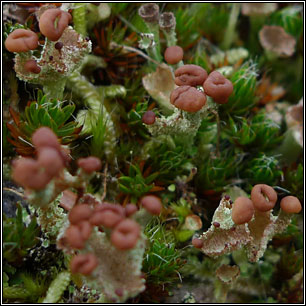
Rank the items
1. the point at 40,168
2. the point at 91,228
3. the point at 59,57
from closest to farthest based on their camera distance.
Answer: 1. the point at 40,168
2. the point at 91,228
3. the point at 59,57

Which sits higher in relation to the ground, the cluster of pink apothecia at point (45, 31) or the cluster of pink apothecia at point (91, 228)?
the cluster of pink apothecia at point (45, 31)

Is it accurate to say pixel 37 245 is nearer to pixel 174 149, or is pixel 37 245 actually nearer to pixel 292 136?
pixel 174 149

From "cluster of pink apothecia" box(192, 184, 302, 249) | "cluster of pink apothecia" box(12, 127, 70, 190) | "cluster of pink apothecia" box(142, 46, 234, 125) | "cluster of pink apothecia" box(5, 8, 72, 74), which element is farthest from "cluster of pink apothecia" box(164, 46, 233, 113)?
"cluster of pink apothecia" box(12, 127, 70, 190)

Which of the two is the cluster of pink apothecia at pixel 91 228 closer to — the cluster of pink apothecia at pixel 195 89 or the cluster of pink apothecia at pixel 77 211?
the cluster of pink apothecia at pixel 77 211

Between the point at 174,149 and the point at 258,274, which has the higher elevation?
the point at 174,149

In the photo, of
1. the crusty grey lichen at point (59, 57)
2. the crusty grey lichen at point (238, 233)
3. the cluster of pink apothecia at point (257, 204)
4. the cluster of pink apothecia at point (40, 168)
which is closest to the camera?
the cluster of pink apothecia at point (40, 168)

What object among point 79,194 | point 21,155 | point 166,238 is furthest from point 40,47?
point 166,238

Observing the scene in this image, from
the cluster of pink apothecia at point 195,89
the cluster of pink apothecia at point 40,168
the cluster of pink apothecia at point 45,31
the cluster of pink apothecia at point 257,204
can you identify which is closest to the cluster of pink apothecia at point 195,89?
the cluster of pink apothecia at point 195,89

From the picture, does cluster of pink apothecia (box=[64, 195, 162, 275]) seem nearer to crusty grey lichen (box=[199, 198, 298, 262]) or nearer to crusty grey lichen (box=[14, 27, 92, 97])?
crusty grey lichen (box=[199, 198, 298, 262])

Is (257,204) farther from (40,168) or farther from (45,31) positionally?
(45,31)

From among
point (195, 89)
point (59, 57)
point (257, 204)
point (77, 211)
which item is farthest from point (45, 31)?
point (257, 204)

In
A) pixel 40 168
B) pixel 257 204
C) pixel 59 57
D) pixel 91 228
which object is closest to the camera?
pixel 40 168
